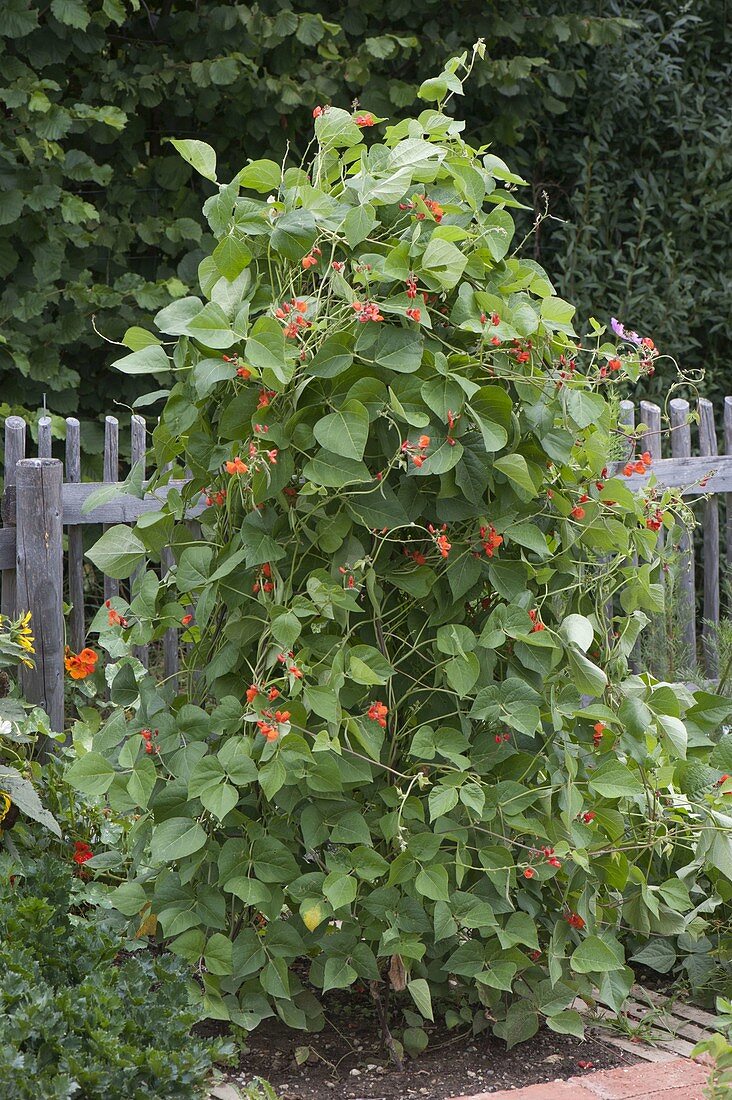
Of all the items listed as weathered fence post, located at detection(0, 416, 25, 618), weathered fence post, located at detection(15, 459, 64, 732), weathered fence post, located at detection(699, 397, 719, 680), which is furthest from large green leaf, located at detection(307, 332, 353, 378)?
weathered fence post, located at detection(699, 397, 719, 680)

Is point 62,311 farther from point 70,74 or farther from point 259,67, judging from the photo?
point 259,67

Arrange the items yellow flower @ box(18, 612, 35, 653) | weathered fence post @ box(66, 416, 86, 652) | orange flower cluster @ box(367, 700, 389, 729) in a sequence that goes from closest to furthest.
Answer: orange flower cluster @ box(367, 700, 389, 729) < yellow flower @ box(18, 612, 35, 653) < weathered fence post @ box(66, 416, 86, 652)

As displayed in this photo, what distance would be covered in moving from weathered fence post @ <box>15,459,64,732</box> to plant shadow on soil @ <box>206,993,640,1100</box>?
4.66ft

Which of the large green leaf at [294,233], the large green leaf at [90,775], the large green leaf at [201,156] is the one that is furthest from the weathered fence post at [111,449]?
the large green leaf at [294,233]

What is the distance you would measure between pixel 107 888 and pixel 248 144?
12.1ft

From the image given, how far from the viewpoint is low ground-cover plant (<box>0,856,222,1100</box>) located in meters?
2.03

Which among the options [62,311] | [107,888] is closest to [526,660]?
[107,888]

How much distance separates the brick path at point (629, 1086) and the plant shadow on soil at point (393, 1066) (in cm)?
8

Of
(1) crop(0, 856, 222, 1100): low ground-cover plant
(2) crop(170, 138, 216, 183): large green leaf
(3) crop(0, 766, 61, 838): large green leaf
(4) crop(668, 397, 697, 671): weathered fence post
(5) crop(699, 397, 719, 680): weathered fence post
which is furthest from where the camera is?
(5) crop(699, 397, 719, 680): weathered fence post

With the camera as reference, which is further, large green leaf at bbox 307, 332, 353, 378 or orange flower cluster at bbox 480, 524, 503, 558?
orange flower cluster at bbox 480, 524, 503, 558

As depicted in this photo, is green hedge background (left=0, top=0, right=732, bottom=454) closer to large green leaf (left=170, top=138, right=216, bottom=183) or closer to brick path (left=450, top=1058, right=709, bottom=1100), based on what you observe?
large green leaf (left=170, top=138, right=216, bottom=183)

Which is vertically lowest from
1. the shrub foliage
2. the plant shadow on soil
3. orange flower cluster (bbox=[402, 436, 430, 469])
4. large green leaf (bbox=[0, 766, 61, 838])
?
the plant shadow on soil

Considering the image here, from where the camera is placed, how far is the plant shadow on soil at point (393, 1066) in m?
2.36

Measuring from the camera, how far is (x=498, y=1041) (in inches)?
102
